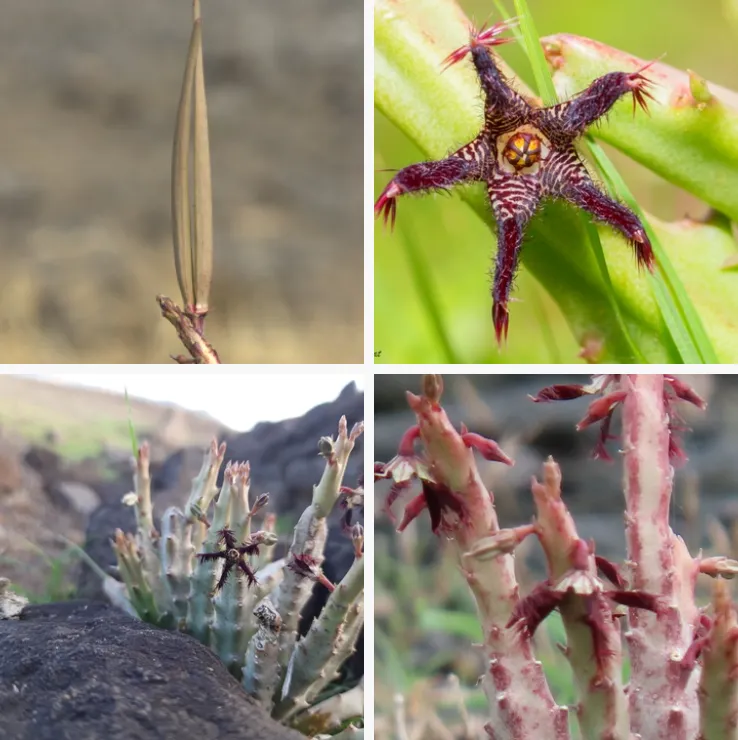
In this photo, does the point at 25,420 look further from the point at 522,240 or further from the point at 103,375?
the point at 522,240

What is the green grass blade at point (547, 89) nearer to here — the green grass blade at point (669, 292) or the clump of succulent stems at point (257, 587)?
the green grass blade at point (669, 292)

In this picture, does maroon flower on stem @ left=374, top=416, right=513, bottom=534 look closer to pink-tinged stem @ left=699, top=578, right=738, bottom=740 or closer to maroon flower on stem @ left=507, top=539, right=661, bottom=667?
maroon flower on stem @ left=507, top=539, right=661, bottom=667

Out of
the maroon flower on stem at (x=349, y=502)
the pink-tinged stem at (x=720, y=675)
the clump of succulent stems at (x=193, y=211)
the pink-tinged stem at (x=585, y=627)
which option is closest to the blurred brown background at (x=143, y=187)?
the clump of succulent stems at (x=193, y=211)

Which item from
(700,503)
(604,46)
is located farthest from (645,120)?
(700,503)

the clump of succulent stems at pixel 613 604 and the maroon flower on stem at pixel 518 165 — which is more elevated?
the maroon flower on stem at pixel 518 165

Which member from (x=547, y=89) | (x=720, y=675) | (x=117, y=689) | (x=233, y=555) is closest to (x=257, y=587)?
(x=233, y=555)
